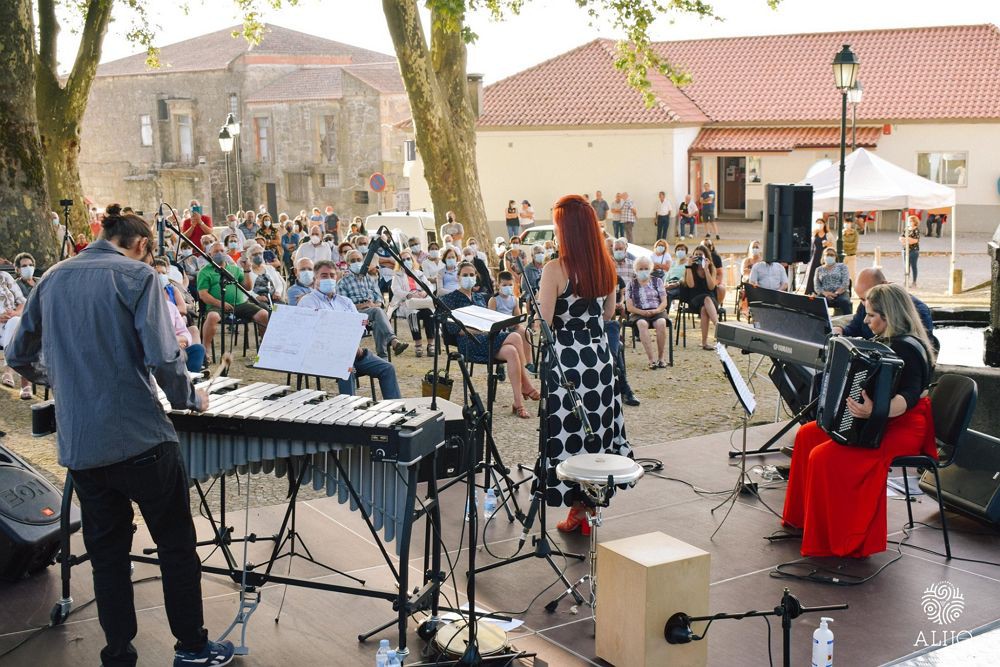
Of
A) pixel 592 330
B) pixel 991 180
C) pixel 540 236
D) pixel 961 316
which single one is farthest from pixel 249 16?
pixel 991 180

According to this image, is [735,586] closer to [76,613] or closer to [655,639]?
[655,639]

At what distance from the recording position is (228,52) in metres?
45.5

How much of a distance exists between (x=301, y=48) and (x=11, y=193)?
3352 centimetres

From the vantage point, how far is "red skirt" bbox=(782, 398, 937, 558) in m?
5.85

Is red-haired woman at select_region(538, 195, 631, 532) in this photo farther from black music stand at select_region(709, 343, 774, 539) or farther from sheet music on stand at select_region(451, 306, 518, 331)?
black music stand at select_region(709, 343, 774, 539)

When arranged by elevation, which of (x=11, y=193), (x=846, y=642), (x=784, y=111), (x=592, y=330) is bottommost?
(x=846, y=642)

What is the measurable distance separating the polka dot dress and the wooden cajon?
155 cm

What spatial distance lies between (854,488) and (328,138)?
38.5 m

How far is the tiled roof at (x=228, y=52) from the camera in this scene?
147 ft

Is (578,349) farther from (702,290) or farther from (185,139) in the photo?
(185,139)

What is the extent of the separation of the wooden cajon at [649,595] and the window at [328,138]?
128 feet

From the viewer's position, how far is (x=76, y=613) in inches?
207

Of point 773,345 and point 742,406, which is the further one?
point 773,345

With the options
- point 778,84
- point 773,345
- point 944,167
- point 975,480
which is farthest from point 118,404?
point 778,84
